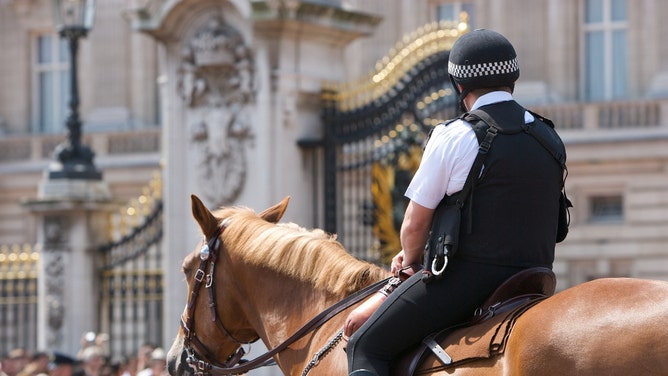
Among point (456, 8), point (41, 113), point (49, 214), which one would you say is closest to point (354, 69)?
point (456, 8)

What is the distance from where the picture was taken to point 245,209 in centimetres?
655

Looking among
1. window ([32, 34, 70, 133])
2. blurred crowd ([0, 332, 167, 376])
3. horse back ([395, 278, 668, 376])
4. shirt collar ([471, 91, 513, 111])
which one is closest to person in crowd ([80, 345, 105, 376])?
blurred crowd ([0, 332, 167, 376])

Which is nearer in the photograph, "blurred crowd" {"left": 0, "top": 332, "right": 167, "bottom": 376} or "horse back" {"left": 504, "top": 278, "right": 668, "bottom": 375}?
"horse back" {"left": 504, "top": 278, "right": 668, "bottom": 375}

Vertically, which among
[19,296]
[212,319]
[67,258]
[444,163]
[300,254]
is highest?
[444,163]

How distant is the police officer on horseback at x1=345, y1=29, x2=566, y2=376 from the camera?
5.39 metres

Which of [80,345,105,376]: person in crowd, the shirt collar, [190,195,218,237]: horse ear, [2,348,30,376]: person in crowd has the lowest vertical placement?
[2,348,30,376]: person in crowd

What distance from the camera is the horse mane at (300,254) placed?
598cm

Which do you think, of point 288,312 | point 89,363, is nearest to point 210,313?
point 288,312

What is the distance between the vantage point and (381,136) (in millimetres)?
12492

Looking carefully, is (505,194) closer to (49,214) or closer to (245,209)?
(245,209)

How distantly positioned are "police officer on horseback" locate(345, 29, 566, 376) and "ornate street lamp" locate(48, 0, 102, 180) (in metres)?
8.85

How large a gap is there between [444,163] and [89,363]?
24.6 ft

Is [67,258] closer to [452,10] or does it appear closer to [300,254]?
[300,254]

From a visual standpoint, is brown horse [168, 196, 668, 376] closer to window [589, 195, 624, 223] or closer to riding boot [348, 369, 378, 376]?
riding boot [348, 369, 378, 376]
